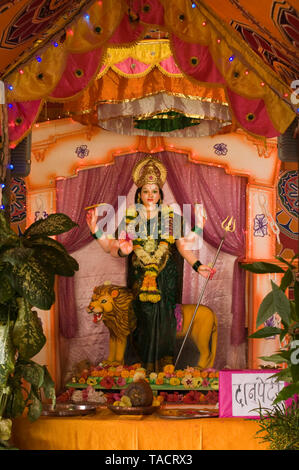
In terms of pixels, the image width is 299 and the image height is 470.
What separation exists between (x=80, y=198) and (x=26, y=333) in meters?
2.69

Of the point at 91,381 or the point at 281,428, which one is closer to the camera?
the point at 281,428

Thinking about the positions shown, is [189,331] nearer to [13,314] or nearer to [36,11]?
[13,314]

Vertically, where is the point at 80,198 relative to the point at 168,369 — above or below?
above

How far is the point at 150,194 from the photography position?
7312 mm

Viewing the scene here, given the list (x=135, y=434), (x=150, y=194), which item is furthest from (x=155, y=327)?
(x=135, y=434)

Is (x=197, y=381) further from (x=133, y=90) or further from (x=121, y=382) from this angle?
(x=133, y=90)

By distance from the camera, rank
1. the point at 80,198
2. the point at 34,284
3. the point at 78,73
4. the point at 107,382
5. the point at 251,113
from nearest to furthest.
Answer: the point at 34,284 < the point at 78,73 < the point at 251,113 < the point at 107,382 < the point at 80,198

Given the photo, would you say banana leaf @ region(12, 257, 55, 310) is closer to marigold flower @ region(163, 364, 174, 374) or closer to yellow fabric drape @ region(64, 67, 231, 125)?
marigold flower @ region(163, 364, 174, 374)

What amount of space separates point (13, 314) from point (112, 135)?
295cm

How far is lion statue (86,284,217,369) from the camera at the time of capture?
7.04 meters

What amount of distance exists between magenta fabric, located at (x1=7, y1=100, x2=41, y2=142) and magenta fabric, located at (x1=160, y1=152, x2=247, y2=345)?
1.83 metres

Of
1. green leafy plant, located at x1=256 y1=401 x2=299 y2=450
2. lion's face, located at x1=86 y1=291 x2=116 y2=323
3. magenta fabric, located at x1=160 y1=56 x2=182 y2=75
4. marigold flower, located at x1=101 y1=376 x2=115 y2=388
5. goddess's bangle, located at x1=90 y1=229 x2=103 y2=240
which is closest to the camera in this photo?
green leafy plant, located at x1=256 y1=401 x2=299 y2=450

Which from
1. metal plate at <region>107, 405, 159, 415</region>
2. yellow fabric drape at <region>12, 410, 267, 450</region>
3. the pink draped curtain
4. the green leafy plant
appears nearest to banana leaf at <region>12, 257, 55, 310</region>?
yellow fabric drape at <region>12, 410, 267, 450</region>

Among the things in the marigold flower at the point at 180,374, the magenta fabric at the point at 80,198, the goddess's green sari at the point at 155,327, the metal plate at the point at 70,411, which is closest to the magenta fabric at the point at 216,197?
the magenta fabric at the point at 80,198
